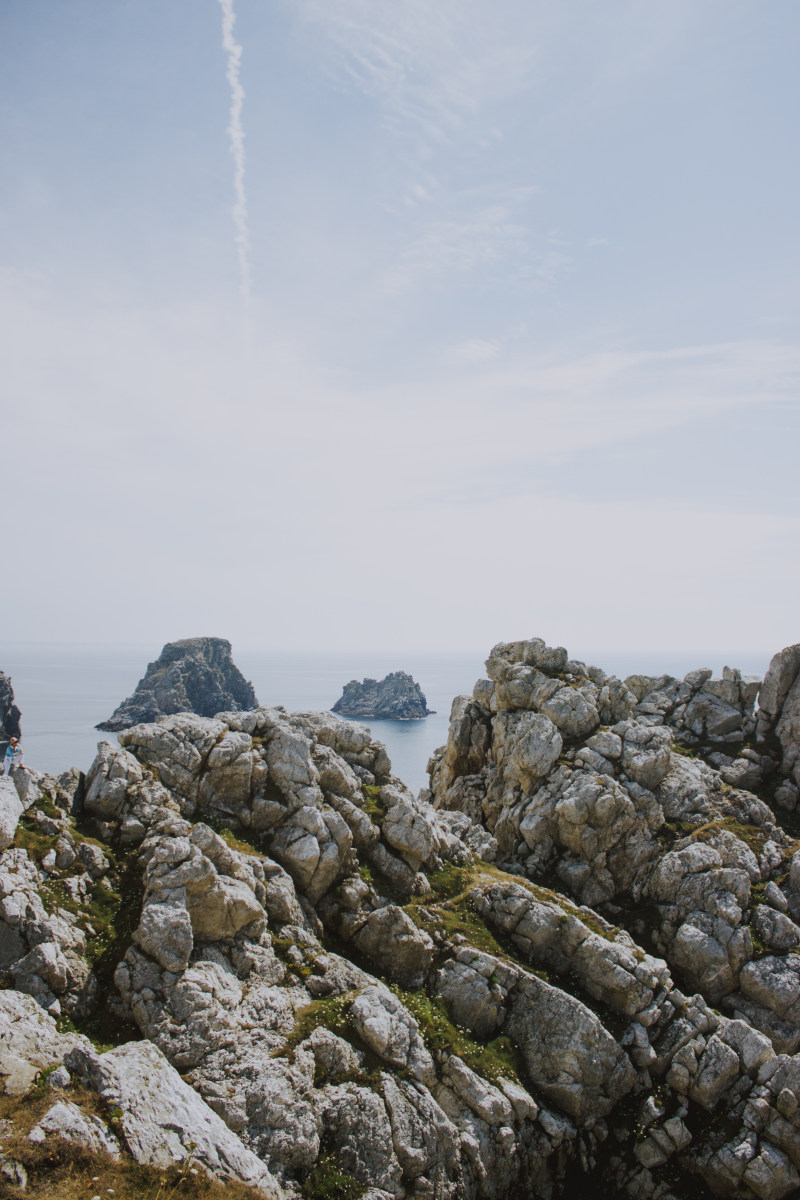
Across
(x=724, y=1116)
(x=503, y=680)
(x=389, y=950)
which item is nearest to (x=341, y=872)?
(x=389, y=950)

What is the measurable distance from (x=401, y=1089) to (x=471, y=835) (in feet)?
79.4

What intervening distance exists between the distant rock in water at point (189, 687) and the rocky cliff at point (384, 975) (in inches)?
4338

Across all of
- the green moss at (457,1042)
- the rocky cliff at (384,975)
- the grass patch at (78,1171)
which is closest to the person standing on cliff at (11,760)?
the rocky cliff at (384,975)

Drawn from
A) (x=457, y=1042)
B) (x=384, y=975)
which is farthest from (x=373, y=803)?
(x=457, y=1042)

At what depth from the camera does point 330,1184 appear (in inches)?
800

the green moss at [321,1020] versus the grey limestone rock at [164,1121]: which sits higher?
the grey limestone rock at [164,1121]

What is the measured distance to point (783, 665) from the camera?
59.3 metres

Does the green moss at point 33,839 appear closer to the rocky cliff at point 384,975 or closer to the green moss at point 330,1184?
the rocky cliff at point 384,975

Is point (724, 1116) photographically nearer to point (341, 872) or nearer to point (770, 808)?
point (341, 872)

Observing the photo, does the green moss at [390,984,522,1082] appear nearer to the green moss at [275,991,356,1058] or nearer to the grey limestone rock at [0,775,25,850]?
the green moss at [275,991,356,1058]

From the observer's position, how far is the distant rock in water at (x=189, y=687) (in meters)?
147

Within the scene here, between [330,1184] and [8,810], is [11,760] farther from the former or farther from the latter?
[330,1184]

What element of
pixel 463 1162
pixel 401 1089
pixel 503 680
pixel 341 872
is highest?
pixel 503 680

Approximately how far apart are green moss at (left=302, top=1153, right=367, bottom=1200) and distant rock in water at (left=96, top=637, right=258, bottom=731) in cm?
12428
